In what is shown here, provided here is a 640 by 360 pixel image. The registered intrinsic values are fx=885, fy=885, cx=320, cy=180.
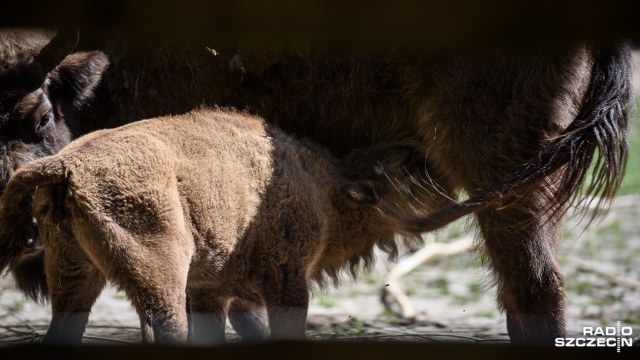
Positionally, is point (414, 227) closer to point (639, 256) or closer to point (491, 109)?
point (491, 109)

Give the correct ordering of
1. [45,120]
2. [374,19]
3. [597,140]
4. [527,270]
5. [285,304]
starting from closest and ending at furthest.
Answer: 1. [374,19]
2. [597,140]
3. [285,304]
4. [527,270]
5. [45,120]

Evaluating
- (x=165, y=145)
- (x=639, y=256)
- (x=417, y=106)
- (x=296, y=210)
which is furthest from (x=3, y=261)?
(x=639, y=256)

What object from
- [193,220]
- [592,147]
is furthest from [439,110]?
[193,220]

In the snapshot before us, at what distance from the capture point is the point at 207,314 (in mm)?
3314

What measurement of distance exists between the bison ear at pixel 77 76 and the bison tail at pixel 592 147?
58.6 inches

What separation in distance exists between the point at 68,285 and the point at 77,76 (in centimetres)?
126

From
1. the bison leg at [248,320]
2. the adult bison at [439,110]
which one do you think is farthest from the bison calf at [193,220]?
the bison leg at [248,320]

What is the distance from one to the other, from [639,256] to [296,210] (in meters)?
3.19

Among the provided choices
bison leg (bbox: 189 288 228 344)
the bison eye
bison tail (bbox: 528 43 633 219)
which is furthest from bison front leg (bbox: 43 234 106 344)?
bison tail (bbox: 528 43 633 219)

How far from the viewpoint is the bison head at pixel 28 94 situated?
3412 mm

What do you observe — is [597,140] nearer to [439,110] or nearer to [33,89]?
[439,110]

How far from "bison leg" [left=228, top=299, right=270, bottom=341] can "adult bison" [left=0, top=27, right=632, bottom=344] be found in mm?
782

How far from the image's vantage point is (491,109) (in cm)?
327

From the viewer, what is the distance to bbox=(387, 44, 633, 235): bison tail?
9.95 ft
